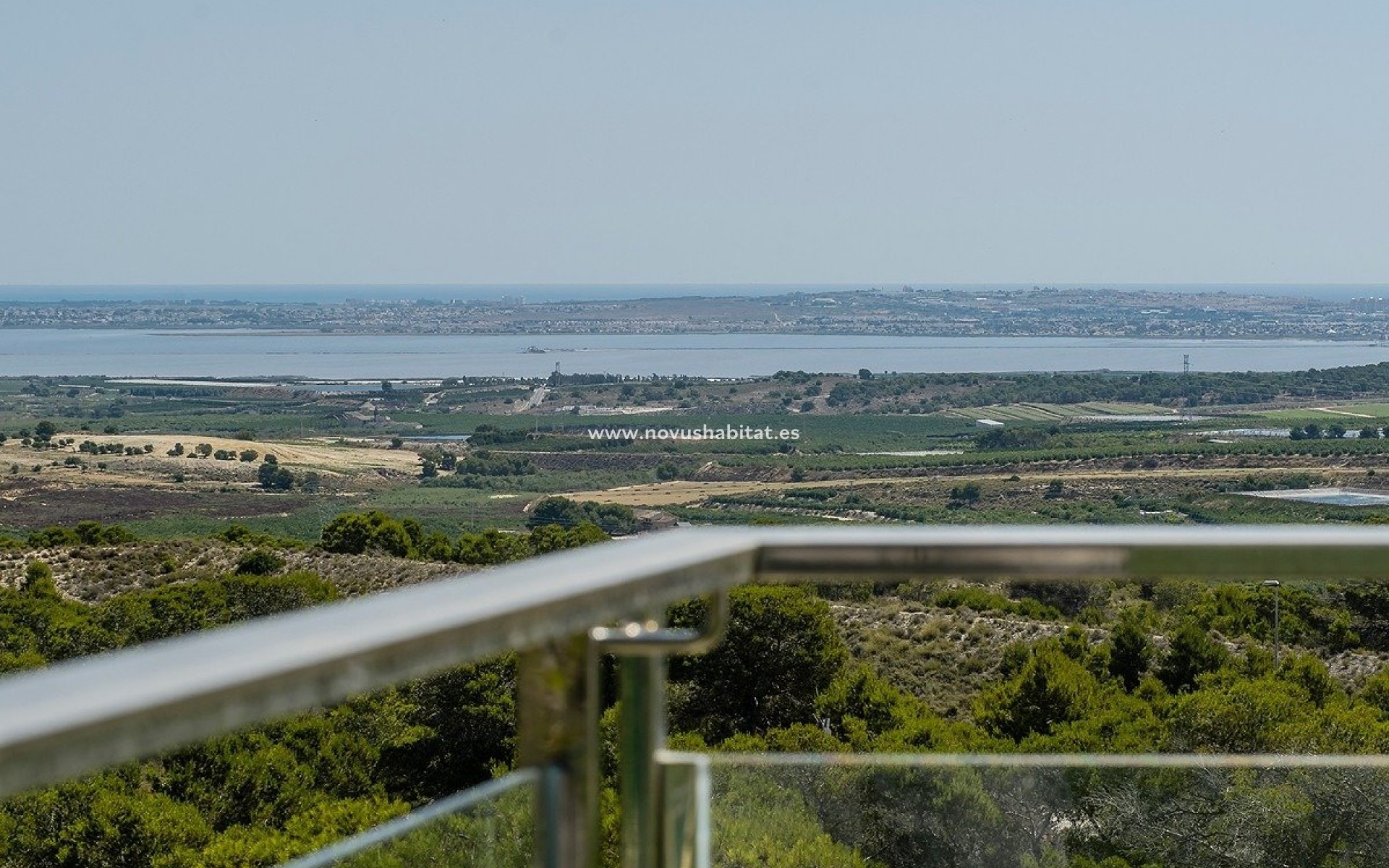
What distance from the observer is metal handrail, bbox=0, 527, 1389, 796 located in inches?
21.0

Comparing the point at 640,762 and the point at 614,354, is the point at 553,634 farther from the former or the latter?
the point at 614,354

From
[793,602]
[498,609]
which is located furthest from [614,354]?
[498,609]

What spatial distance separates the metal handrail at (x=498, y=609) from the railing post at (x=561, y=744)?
4 cm

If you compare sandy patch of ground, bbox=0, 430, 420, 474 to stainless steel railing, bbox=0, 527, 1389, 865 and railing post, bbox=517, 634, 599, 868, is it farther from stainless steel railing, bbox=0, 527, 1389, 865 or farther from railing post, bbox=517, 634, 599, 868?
railing post, bbox=517, 634, 599, 868

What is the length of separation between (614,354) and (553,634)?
111 metres

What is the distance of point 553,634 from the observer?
0.86 m

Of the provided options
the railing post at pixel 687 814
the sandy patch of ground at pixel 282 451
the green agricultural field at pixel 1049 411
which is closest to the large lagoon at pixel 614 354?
the green agricultural field at pixel 1049 411

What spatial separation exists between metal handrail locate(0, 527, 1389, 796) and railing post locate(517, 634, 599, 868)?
0.04 m

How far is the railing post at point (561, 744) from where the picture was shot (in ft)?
3.01

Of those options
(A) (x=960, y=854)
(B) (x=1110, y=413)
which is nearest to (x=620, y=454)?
(B) (x=1110, y=413)

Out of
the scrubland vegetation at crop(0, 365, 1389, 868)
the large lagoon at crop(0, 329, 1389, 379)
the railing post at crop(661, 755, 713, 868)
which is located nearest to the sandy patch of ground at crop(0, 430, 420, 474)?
the scrubland vegetation at crop(0, 365, 1389, 868)

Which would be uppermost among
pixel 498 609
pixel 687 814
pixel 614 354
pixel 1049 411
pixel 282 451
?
pixel 498 609

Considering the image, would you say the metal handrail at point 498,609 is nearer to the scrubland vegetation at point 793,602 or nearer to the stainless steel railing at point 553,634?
the stainless steel railing at point 553,634

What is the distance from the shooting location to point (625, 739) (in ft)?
3.60
